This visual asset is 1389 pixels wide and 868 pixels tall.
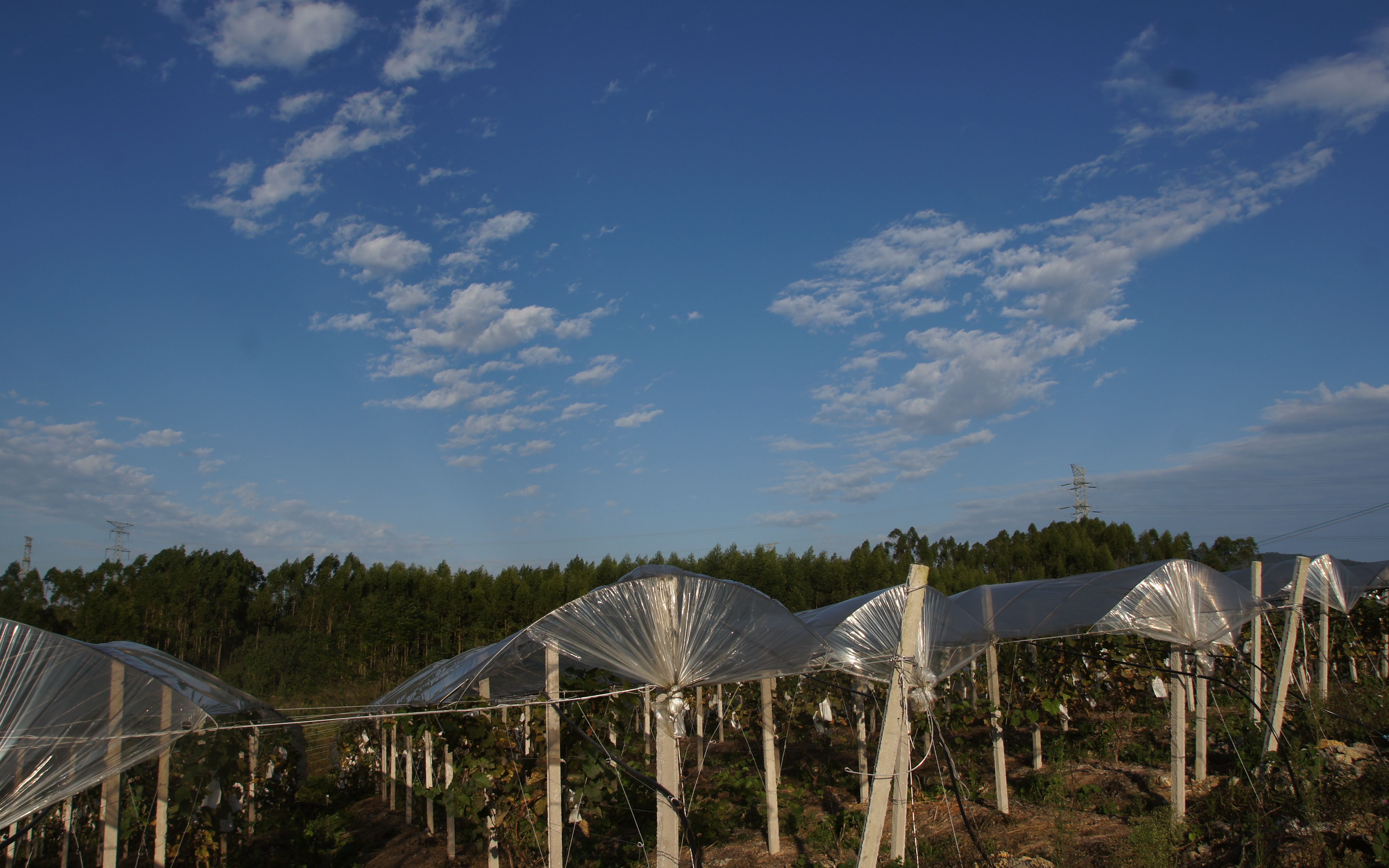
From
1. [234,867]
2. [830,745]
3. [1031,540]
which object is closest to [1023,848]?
[830,745]

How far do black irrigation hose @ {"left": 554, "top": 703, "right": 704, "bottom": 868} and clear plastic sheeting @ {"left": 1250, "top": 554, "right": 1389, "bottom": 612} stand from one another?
6.93m

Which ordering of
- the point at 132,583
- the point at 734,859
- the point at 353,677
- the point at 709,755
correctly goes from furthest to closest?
the point at 132,583, the point at 353,677, the point at 709,755, the point at 734,859

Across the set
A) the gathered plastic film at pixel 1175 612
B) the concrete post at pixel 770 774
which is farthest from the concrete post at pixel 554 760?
the gathered plastic film at pixel 1175 612

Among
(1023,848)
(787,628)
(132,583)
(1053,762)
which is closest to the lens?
(787,628)

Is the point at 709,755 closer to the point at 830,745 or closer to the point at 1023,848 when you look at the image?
the point at 830,745

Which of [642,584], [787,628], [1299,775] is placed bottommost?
[1299,775]

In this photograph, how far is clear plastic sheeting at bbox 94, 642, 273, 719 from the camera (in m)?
5.60

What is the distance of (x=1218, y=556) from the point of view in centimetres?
3319

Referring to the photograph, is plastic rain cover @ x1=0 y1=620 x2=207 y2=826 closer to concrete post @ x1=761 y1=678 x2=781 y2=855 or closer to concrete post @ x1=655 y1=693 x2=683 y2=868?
concrete post @ x1=655 y1=693 x2=683 y2=868

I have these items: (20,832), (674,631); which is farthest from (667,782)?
(20,832)

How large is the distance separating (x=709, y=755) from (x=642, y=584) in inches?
373

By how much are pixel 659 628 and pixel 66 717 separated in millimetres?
3732

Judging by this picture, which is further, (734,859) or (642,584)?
(734,859)

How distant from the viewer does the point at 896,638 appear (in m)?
7.97
